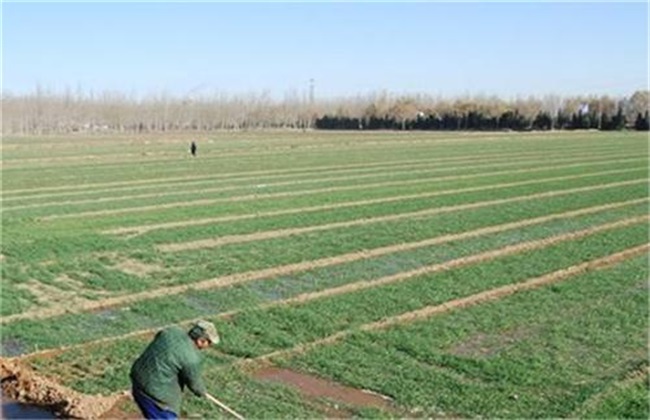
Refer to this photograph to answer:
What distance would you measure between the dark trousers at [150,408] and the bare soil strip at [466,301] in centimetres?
420

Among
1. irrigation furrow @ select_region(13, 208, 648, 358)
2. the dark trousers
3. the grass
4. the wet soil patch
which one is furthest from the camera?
irrigation furrow @ select_region(13, 208, 648, 358)

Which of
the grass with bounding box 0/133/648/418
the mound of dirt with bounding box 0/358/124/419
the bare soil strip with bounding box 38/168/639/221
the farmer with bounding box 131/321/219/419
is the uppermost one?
the farmer with bounding box 131/321/219/419

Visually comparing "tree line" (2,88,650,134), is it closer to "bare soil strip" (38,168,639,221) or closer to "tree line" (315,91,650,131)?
"tree line" (315,91,650,131)

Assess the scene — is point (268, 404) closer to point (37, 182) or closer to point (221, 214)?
point (221, 214)

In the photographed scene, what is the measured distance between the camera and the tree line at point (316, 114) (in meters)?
132

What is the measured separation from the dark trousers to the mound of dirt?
2621mm

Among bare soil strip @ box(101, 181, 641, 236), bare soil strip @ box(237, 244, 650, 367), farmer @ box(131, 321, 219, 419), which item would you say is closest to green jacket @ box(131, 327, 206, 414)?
farmer @ box(131, 321, 219, 419)

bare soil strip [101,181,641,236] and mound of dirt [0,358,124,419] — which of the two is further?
bare soil strip [101,181,641,236]

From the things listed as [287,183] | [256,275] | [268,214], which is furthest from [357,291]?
[287,183]

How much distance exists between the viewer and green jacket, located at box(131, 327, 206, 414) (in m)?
7.71

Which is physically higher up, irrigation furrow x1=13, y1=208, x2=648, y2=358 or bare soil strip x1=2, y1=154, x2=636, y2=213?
bare soil strip x1=2, y1=154, x2=636, y2=213

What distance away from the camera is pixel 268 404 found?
34.6 feet

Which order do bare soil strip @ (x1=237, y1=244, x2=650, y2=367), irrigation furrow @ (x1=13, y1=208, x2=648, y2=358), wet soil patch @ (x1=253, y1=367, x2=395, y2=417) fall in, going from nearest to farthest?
1. wet soil patch @ (x1=253, y1=367, x2=395, y2=417)
2. bare soil strip @ (x1=237, y1=244, x2=650, y2=367)
3. irrigation furrow @ (x1=13, y1=208, x2=648, y2=358)

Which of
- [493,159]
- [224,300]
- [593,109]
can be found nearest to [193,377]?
[224,300]
